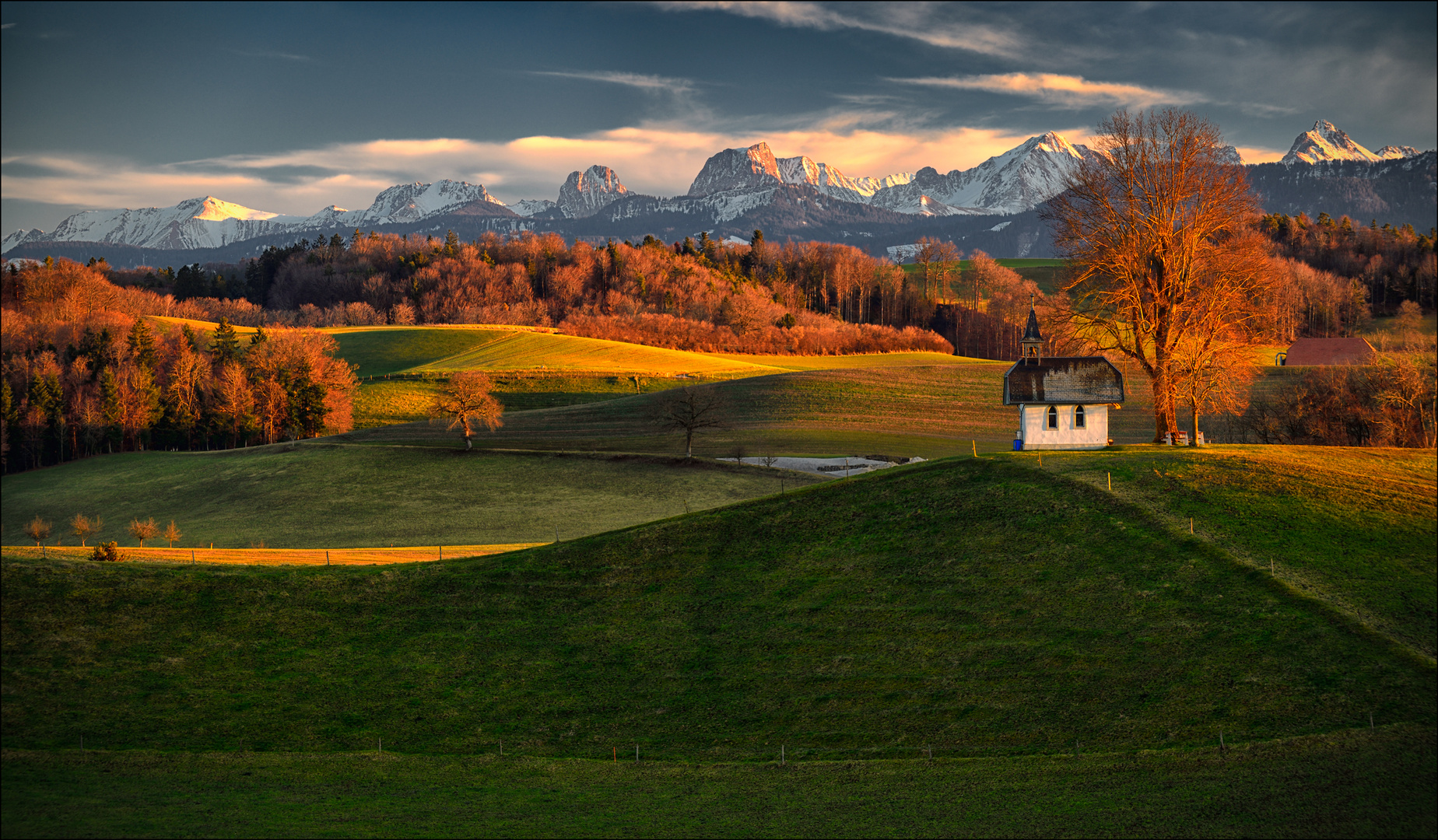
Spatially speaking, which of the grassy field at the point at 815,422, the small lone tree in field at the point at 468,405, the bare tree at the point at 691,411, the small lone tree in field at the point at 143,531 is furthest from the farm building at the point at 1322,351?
the small lone tree in field at the point at 143,531

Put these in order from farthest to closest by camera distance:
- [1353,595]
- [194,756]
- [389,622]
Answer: [389,622], [1353,595], [194,756]

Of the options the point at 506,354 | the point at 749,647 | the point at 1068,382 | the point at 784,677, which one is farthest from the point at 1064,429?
the point at 506,354

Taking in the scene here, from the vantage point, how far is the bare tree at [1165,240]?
152 ft

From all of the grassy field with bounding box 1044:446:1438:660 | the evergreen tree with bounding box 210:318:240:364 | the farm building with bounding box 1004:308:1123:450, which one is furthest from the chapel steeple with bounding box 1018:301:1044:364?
the evergreen tree with bounding box 210:318:240:364

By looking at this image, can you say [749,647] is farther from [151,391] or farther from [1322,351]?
[1322,351]

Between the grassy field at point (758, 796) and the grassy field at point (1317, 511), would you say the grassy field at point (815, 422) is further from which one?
the grassy field at point (758, 796)

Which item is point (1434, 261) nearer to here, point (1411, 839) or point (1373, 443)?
point (1373, 443)

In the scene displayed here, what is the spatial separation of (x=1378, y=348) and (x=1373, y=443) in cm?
8178

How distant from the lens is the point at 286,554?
5022 centimetres

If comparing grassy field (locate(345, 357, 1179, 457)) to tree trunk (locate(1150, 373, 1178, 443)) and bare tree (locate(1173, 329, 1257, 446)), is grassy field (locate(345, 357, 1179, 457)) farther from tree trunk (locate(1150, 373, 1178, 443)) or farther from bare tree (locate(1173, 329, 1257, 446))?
bare tree (locate(1173, 329, 1257, 446))

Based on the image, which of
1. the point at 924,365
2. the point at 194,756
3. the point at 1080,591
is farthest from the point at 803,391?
the point at 194,756

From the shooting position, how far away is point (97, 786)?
21.7 metres

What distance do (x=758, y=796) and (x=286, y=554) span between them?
38.3 metres

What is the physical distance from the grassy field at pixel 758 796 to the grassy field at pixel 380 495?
111 ft
